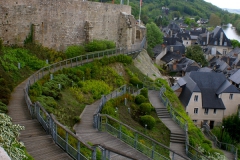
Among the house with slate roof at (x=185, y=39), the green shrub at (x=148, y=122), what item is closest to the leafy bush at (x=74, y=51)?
the green shrub at (x=148, y=122)

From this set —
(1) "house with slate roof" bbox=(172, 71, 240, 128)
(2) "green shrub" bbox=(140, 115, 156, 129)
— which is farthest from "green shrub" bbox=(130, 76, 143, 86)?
(1) "house with slate roof" bbox=(172, 71, 240, 128)

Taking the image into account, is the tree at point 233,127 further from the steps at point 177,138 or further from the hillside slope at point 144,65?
the steps at point 177,138

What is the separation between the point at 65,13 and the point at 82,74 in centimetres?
798

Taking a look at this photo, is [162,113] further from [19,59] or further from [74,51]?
[19,59]

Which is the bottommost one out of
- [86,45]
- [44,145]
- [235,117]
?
[235,117]

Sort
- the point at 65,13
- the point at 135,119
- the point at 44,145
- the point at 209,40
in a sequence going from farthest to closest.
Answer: the point at 209,40, the point at 65,13, the point at 135,119, the point at 44,145

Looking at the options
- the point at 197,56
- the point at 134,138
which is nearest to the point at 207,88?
the point at 134,138

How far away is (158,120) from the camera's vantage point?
25391 millimetres

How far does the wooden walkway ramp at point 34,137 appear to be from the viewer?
39.4 feet

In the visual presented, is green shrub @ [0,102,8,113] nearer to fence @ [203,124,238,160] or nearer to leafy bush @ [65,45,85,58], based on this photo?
leafy bush @ [65,45,85,58]

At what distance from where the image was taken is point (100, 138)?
16.0 meters

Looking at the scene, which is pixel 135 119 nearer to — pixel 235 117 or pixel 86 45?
pixel 86 45

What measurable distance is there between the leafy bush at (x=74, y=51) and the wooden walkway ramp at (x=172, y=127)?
8.17 meters

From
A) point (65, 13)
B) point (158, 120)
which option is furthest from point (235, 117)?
point (65, 13)
